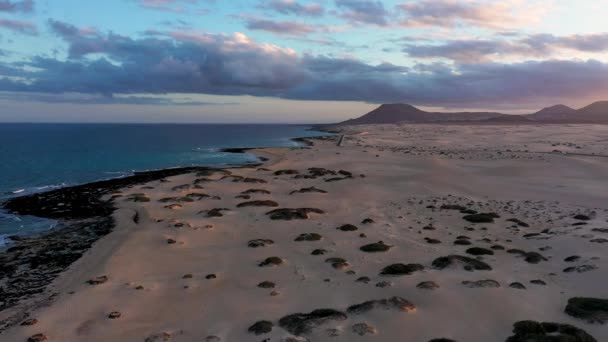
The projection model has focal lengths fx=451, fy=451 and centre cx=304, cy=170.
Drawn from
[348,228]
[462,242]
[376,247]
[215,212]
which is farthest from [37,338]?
Answer: [462,242]

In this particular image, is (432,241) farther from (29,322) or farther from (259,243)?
(29,322)

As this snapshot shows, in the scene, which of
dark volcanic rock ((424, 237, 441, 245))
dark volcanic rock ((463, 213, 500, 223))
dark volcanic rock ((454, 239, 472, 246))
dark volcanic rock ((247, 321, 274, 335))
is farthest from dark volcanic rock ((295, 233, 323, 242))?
dark volcanic rock ((247, 321, 274, 335))

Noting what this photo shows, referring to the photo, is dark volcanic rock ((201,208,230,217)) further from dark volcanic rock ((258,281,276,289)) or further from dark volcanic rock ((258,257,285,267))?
dark volcanic rock ((258,281,276,289))

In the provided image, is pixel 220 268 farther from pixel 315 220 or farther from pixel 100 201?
pixel 100 201

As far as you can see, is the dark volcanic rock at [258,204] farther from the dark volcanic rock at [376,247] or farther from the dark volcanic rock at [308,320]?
the dark volcanic rock at [308,320]

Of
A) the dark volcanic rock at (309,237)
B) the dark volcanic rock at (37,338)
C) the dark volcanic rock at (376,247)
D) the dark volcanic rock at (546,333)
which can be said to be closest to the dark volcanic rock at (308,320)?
the dark volcanic rock at (546,333)

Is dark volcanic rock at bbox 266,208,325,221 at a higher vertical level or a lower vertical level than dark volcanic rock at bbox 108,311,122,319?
higher
